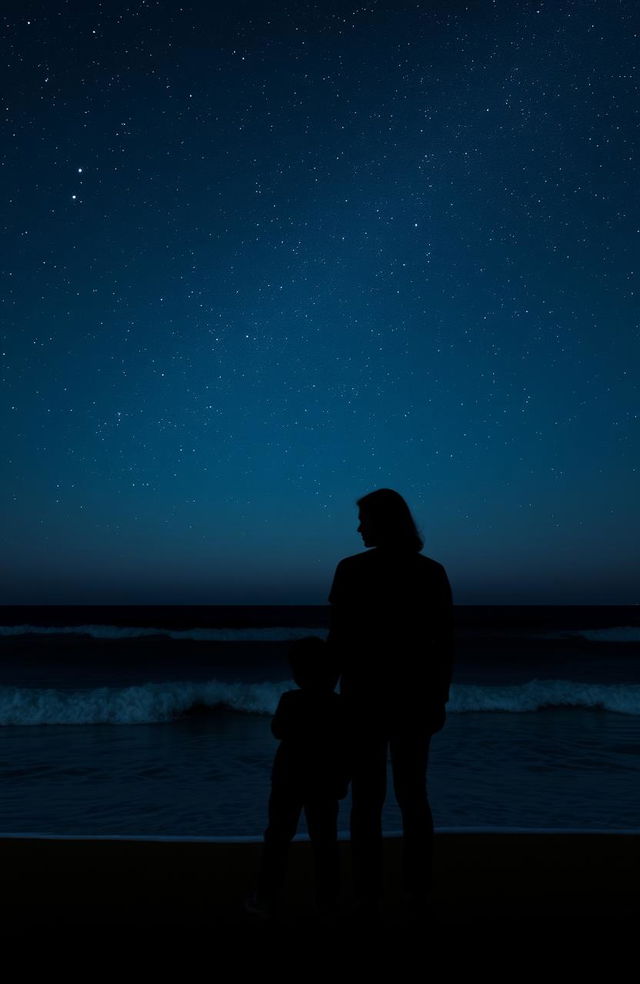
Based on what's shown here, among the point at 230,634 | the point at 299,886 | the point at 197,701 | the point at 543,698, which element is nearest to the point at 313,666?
the point at 299,886

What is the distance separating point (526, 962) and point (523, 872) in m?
0.99

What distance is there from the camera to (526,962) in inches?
92.2

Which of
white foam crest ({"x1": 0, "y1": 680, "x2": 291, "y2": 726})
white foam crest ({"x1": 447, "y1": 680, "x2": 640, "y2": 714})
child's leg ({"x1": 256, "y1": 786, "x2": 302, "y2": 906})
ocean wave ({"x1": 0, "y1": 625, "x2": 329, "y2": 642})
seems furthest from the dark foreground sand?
ocean wave ({"x1": 0, "y1": 625, "x2": 329, "y2": 642})

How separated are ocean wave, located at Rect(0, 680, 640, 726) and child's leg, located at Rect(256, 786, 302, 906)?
8.36 m

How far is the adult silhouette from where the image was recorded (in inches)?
103

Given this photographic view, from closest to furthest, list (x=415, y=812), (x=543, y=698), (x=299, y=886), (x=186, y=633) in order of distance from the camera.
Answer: (x=415, y=812)
(x=299, y=886)
(x=543, y=698)
(x=186, y=633)

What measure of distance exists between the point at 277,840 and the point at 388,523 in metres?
1.27

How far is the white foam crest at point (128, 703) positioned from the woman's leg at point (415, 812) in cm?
856

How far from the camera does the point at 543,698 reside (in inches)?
483

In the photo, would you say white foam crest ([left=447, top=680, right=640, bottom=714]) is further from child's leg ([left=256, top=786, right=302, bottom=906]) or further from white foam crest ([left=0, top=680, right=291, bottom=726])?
child's leg ([left=256, top=786, right=302, bottom=906])

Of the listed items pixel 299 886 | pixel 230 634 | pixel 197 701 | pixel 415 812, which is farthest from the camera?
pixel 230 634

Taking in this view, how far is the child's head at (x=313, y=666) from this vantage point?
2598 mm

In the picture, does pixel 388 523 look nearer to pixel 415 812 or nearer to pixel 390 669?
pixel 390 669

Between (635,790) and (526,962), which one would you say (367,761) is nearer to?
(526,962)
